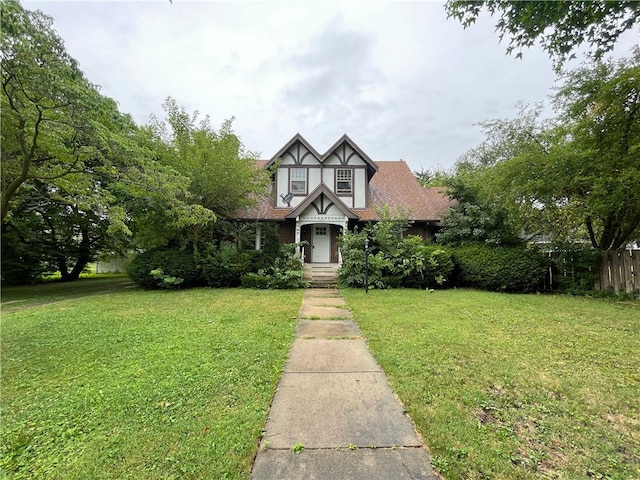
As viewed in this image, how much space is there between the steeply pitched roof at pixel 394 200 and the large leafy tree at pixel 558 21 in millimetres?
7665

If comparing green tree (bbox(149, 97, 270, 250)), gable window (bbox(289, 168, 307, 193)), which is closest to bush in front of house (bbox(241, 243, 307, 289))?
green tree (bbox(149, 97, 270, 250))

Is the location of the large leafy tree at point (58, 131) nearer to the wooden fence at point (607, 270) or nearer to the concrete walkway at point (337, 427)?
the concrete walkway at point (337, 427)

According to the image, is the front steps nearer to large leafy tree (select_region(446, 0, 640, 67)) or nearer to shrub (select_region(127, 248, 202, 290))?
shrub (select_region(127, 248, 202, 290))

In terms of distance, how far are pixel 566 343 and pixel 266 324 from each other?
538 centimetres

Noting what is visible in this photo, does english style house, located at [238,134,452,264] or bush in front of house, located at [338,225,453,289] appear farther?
english style house, located at [238,134,452,264]

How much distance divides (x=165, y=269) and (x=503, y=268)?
42.4 feet

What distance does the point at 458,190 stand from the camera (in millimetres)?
13352

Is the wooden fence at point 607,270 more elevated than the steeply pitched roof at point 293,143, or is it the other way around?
the steeply pitched roof at point 293,143

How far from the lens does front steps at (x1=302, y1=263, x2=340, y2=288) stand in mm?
12055

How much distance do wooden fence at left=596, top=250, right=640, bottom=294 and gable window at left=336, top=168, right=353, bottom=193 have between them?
10.4m

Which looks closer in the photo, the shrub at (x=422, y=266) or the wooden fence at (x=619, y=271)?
the wooden fence at (x=619, y=271)

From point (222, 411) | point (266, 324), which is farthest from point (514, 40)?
point (222, 411)

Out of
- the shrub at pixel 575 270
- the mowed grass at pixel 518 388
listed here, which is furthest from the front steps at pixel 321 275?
the shrub at pixel 575 270

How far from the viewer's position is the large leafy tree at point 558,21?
549cm
